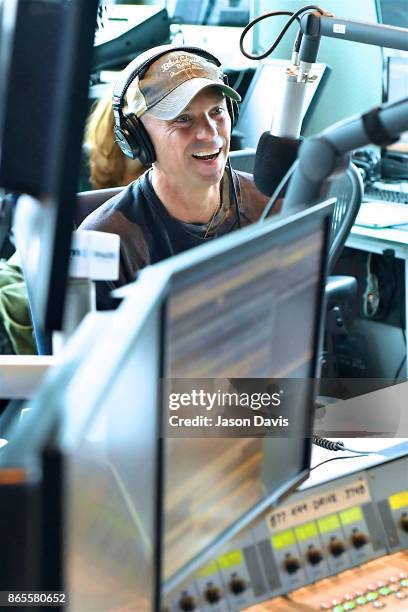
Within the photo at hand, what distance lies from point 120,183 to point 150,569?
6.85 feet

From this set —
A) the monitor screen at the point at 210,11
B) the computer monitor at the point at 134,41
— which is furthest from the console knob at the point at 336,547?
the monitor screen at the point at 210,11

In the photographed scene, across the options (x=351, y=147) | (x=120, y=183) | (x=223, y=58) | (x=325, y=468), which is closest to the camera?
(x=351, y=147)

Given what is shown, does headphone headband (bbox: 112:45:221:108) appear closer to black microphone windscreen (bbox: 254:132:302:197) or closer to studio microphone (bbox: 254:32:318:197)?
studio microphone (bbox: 254:32:318:197)

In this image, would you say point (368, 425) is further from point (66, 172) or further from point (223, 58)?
point (223, 58)

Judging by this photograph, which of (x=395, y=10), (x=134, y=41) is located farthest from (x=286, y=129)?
(x=395, y=10)

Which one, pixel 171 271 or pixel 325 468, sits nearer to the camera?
pixel 171 271

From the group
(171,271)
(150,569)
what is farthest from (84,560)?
(171,271)

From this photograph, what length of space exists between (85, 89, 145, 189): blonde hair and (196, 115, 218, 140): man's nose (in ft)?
2.29

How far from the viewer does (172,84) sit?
1.98m

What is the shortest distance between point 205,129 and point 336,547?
3.47 ft

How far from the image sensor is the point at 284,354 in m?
1.07

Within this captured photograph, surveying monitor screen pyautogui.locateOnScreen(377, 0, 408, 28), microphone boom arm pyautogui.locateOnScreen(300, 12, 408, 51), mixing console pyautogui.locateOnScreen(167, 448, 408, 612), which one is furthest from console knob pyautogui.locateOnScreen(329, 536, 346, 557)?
monitor screen pyautogui.locateOnScreen(377, 0, 408, 28)

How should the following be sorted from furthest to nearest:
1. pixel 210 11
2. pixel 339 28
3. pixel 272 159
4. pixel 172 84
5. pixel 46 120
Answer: pixel 210 11, pixel 172 84, pixel 339 28, pixel 272 159, pixel 46 120

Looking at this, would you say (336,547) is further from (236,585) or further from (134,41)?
(134,41)
